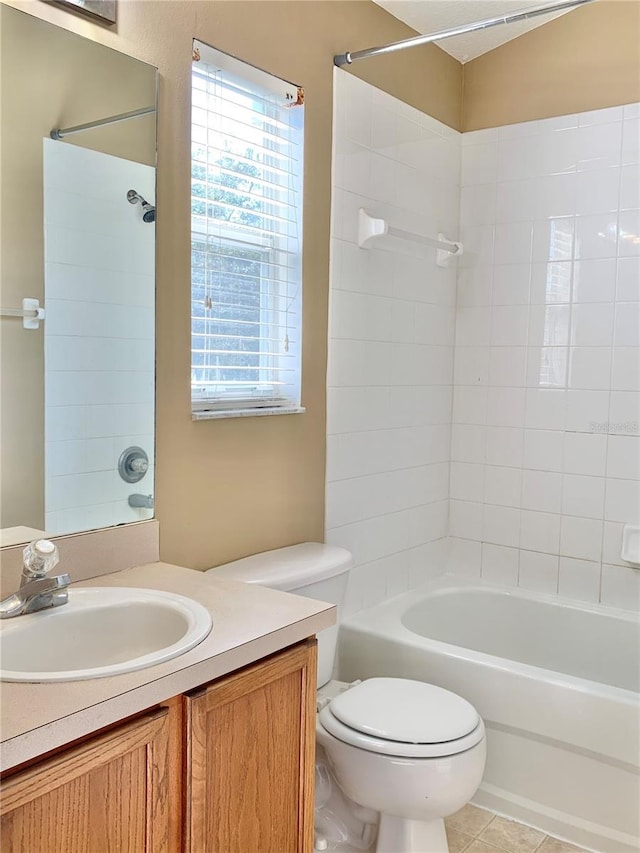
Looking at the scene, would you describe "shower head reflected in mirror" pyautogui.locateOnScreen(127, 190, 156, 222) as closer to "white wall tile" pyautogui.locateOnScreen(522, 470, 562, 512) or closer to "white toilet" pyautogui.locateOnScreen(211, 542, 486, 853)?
"white toilet" pyautogui.locateOnScreen(211, 542, 486, 853)

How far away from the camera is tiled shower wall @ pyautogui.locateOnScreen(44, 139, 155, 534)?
1.65 m

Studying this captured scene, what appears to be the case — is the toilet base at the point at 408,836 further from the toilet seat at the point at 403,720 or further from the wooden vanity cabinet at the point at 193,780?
the wooden vanity cabinet at the point at 193,780

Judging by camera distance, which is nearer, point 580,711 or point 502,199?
point 580,711

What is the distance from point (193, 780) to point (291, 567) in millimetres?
875

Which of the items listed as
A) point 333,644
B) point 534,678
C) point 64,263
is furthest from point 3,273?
point 534,678

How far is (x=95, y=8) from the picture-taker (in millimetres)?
1675

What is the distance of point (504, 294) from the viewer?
3.04 meters

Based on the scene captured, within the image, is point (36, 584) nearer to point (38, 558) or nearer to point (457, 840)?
point (38, 558)

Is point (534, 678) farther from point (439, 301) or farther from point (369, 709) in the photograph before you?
point (439, 301)

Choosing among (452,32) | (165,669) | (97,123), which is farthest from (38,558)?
(452,32)

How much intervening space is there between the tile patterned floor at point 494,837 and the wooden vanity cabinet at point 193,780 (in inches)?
33.0

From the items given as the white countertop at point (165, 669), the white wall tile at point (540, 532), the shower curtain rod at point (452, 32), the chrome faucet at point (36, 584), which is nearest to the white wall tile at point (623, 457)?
the white wall tile at point (540, 532)

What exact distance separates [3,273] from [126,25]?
26.9 inches

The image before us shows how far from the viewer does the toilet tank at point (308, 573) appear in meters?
2.04
